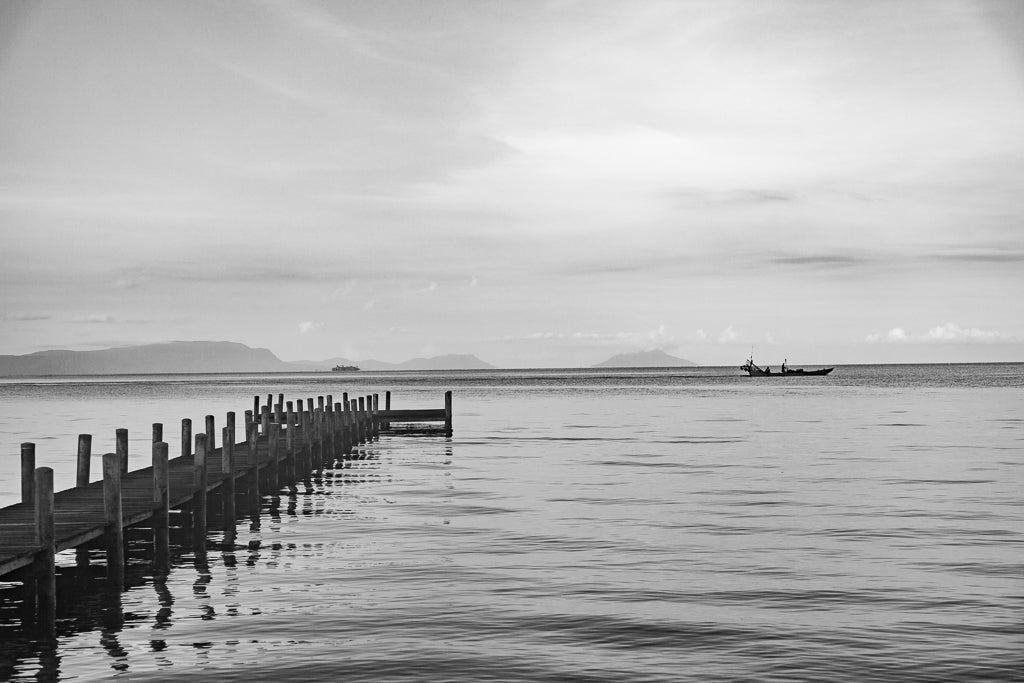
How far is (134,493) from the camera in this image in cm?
2056

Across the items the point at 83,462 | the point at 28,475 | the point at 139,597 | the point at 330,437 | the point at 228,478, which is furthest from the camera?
the point at 330,437

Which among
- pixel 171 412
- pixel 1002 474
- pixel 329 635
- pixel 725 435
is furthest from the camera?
pixel 171 412

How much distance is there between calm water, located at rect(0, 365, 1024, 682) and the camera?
11977 millimetres

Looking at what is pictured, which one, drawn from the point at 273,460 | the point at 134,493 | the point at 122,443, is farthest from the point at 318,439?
the point at 134,493

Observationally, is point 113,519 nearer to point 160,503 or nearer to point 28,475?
point 28,475

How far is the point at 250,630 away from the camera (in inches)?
525

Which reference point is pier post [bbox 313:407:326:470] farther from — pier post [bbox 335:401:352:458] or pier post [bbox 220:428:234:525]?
pier post [bbox 220:428:234:525]

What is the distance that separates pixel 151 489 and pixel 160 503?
2.21 metres

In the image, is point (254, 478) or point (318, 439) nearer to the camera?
point (254, 478)

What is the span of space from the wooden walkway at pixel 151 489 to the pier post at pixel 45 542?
0.01 meters

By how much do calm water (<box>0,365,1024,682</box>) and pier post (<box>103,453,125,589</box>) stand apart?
1.23ft

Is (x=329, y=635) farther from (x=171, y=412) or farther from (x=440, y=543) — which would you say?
(x=171, y=412)

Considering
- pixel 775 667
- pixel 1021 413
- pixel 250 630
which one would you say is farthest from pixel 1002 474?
pixel 1021 413

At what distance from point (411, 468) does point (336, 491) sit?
5683 millimetres
